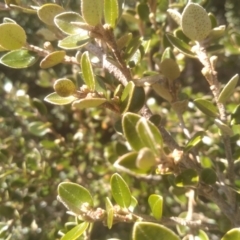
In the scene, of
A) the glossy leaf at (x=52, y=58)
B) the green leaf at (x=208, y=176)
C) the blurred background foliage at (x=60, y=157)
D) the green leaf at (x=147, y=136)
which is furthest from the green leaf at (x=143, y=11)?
the green leaf at (x=147, y=136)

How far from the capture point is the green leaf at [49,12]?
2.41ft

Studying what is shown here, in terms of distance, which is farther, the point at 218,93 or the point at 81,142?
the point at 81,142

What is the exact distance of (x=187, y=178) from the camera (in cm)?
66

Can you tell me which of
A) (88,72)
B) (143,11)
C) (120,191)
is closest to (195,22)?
(88,72)

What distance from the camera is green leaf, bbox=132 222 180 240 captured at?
19.7 inches

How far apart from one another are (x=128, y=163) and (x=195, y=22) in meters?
0.31

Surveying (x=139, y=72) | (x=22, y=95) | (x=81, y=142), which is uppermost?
(x=139, y=72)

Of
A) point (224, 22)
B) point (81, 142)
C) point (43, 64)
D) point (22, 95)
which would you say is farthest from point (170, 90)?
point (224, 22)

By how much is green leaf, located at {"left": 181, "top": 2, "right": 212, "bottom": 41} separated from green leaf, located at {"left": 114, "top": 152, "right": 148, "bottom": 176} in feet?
0.96

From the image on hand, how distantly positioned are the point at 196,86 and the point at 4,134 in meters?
0.91

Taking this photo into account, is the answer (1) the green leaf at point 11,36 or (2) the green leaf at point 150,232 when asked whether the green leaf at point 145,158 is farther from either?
(1) the green leaf at point 11,36

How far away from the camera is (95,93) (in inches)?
27.3

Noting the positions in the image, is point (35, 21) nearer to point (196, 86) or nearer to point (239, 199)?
point (196, 86)

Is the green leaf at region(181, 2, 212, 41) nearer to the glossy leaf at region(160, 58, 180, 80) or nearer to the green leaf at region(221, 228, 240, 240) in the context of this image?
the glossy leaf at region(160, 58, 180, 80)
